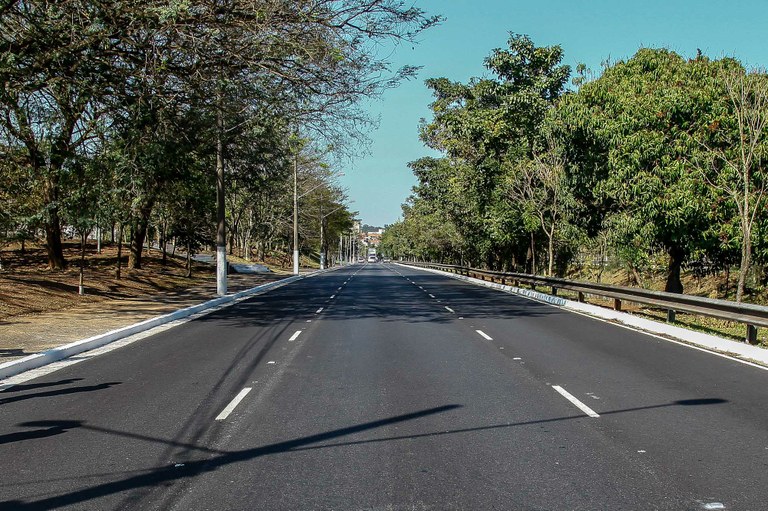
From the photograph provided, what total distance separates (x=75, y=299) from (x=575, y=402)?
18439 mm

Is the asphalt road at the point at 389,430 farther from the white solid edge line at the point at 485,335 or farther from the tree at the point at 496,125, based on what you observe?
the tree at the point at 496,125

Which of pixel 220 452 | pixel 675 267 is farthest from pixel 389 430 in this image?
pixel 675 267

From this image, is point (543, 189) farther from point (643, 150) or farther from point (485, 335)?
point (485, 335)

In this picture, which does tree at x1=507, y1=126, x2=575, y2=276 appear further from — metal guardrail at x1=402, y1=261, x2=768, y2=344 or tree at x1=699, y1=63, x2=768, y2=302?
tree at x1=699, y1=63, x2=768, y2=302

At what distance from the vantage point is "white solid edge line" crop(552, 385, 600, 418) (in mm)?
7582

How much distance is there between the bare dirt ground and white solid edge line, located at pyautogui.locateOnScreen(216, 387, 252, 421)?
15.3 ft

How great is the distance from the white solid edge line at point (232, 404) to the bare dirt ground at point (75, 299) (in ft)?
15.3

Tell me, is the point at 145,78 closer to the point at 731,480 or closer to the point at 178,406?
the point at 178,406

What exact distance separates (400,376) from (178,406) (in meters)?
3.26

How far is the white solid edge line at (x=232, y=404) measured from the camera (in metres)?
7.37

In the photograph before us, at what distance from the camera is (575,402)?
8141mm

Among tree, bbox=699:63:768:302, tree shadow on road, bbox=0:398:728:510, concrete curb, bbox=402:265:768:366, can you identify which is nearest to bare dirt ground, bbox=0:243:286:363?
tree shadow on road, bbox=0:398:728:510

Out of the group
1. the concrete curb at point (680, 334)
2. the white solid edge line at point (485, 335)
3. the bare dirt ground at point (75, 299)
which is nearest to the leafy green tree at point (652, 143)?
the concrete curb at point (680, 334)

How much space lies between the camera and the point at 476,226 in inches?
1831
